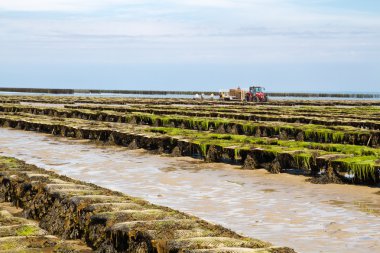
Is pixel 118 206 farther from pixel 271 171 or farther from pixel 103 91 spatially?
pixel 103 91

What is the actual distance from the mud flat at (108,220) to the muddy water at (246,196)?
1.63 meters

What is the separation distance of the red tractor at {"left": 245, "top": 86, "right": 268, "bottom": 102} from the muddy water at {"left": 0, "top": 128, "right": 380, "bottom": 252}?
154ft

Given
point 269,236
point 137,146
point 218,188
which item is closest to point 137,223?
point 269,236

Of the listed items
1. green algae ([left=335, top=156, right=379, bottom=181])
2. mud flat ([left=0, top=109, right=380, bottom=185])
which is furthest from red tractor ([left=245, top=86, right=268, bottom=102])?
green algae ([left=335, top=156, right=379, bottom=181])

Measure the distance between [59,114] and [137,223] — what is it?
33.0 m

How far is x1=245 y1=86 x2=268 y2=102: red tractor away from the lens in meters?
66.5

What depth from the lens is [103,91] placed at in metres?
148

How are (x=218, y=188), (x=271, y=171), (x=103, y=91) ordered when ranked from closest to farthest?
(x=218, y=188) → (x=271, y=171) → (x=103, y=91)

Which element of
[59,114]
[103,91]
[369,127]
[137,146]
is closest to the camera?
[137,146]

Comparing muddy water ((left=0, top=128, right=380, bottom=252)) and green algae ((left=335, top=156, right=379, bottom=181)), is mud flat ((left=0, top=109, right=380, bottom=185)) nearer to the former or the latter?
green algae ((left=335, top=156, right=379, bottom=181))

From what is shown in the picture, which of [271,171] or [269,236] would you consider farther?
[271,171]

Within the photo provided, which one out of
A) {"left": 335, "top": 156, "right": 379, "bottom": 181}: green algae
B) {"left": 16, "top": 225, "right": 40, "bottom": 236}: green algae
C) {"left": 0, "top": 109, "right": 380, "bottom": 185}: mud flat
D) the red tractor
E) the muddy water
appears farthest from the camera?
the red tractor

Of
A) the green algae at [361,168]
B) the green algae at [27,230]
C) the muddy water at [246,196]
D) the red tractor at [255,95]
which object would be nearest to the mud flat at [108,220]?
the green algae at [27,230]

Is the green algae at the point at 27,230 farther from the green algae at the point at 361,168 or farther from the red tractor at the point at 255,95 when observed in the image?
the red tractor at the point at 255,95
